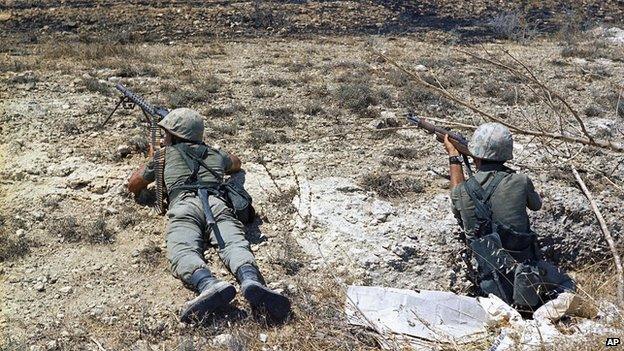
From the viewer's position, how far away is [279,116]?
632 centimetres

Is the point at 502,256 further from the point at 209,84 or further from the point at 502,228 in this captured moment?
the point at 209,84

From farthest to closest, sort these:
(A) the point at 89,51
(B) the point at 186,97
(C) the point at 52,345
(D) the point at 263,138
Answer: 1. (A) the point at 89,51
2. (B) the point at 186,97
3. (D) the point at 263,138
4. (C) the point at 52,345

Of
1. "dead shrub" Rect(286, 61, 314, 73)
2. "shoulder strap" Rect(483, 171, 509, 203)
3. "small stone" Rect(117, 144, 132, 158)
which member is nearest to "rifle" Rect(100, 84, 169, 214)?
"small stone" Rect(117, 144, 132, 158)

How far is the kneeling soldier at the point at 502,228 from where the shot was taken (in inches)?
147

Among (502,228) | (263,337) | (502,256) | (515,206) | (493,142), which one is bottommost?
(263,337)

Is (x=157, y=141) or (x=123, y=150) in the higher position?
(x=157, y=141)

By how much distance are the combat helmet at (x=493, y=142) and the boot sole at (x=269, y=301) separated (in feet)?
4.99

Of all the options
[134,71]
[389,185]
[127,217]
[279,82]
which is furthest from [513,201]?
[134,71]

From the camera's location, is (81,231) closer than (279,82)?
Yes

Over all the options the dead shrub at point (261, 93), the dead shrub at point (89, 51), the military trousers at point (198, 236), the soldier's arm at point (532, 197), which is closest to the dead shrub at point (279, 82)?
the dead shrub at point (261, 93)

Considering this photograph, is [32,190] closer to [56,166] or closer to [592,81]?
[56,166]

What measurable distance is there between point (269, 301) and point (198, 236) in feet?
2.44

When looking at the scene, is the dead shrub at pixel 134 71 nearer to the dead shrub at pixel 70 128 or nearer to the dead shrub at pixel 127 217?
the dead shrub at pixel 70 128

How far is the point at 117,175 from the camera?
16.3 ft
